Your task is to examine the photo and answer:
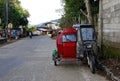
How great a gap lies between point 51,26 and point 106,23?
358ft

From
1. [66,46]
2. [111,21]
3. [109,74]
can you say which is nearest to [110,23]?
[111,21]

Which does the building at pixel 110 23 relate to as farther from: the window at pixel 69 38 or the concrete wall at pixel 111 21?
the window at pixel 69 38

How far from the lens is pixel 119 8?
14305 mm

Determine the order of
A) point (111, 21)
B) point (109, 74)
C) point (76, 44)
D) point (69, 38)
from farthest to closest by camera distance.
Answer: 1. point (69, 38)
2. point (111, 21)
3. point (76, 44)
4. point (109, 74)

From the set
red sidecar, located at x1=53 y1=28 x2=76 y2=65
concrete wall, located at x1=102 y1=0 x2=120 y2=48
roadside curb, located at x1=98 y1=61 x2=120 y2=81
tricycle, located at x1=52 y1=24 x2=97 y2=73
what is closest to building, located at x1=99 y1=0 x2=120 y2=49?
concrete wall, located at x1=102 y1=0 x2=120 y2=48

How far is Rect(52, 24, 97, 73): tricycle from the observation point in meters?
15.6

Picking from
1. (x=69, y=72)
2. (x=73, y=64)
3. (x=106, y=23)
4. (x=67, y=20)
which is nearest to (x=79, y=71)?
(x=69, y=72)

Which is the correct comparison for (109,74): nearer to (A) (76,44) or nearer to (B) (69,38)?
(A) (76,44)

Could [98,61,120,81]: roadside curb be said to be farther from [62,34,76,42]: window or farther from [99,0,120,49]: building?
[62,34,76,42]: window

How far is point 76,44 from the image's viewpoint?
16094 mm

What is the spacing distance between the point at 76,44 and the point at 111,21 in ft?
6.57

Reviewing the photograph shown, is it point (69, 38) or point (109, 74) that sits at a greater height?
point (69, 38)

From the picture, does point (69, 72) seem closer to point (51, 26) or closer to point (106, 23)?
point (106, 23)

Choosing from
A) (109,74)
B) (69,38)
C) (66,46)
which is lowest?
(109,74)
